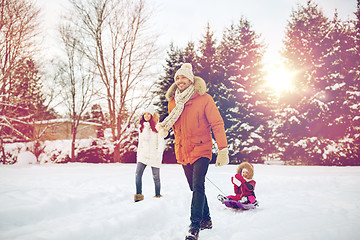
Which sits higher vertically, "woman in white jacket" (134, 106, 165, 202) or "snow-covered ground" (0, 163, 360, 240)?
"woman in white jacket" (134, 106, 165, 202)

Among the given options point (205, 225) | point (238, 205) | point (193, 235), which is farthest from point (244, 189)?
point (193, 235)

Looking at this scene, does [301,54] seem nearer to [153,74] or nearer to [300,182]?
[153,74]

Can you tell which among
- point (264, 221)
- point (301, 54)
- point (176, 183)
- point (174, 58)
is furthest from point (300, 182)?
point (301, 54)

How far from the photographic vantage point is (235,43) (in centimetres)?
1927

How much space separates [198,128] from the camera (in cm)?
293

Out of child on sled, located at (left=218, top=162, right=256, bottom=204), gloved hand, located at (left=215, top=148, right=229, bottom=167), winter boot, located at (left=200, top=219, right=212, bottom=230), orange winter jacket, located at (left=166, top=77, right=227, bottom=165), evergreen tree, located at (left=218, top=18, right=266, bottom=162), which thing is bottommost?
winter boot, located at (left=200, top=219, right=212, bottom=230)

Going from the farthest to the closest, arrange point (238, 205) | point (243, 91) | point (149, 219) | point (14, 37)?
1. point (243, 91)
2. point (14, 37)
3. point (238, 205)
4. point (149, 219)

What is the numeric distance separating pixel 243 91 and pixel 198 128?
15.5 m

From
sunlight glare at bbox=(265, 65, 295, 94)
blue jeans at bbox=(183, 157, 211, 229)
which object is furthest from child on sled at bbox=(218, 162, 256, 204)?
sunlight glare at bbox=(265, 65, 295, 94)

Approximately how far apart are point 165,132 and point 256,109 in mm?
15491

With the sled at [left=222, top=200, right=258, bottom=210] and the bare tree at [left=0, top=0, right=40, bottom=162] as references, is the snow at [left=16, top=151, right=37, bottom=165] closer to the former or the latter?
the bare tree at [left=0, top=0, right=40, bottom=162]

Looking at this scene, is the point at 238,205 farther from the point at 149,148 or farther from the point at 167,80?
the point at 167,80

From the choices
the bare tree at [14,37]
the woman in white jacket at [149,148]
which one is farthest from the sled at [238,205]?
the bare tree at [14,37]

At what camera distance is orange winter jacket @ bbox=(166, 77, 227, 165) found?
2877 mm
